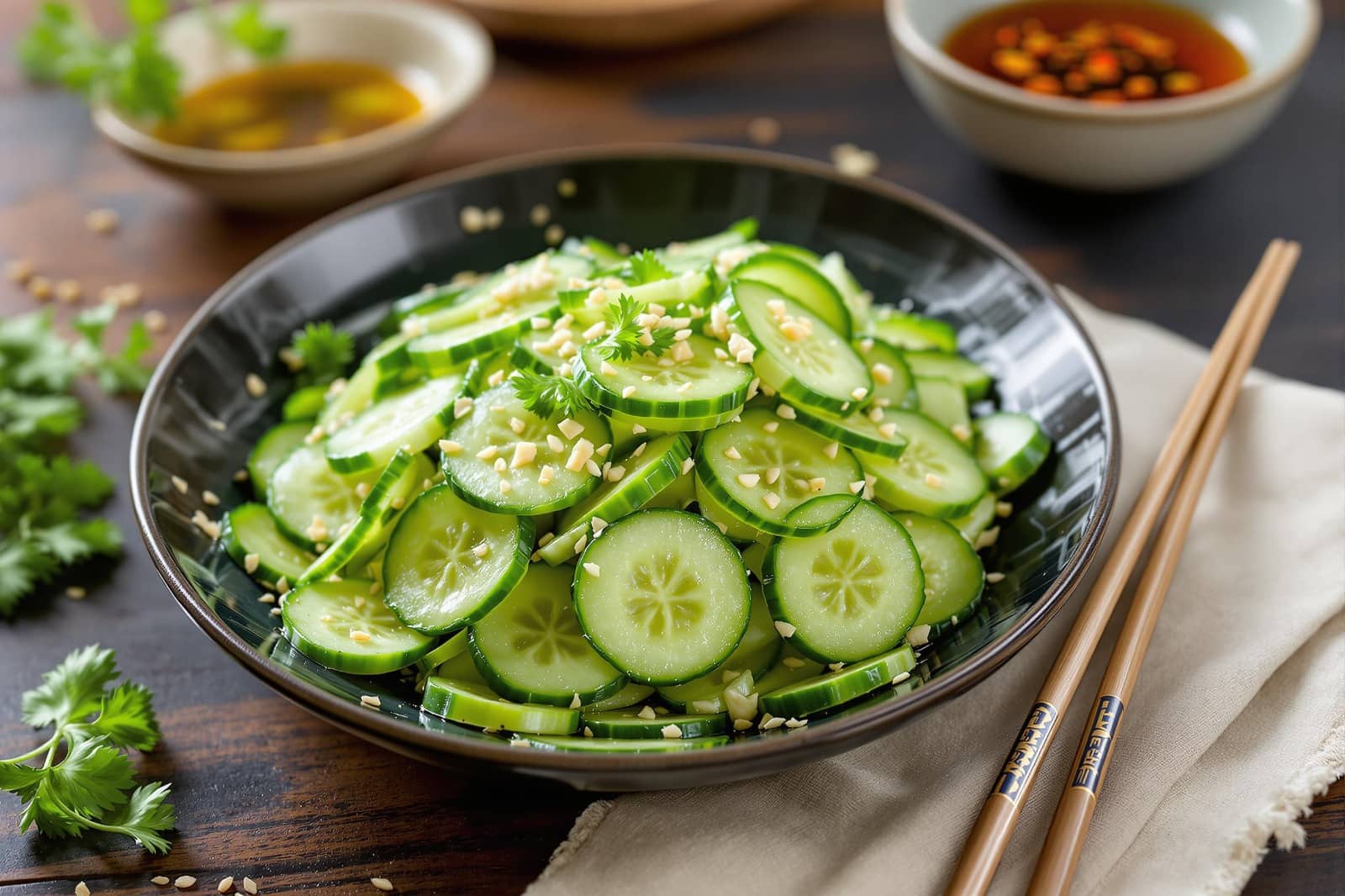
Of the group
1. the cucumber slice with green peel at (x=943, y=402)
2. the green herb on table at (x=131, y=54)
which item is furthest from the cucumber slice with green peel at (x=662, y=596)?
the green herb on table at (x=131, y=54)

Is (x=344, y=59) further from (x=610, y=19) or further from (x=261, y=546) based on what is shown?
(x=261, y=546)

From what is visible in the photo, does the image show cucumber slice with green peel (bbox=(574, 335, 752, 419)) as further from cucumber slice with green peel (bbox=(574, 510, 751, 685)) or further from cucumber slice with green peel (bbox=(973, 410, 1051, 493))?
cucumber slice with green peel (bbox=(973, 410, 1051, 493))

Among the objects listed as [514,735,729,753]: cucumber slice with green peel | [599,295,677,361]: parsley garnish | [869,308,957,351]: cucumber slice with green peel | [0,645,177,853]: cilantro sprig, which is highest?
[599,295,677,361]: parsley garnish

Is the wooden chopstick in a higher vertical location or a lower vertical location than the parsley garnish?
lower

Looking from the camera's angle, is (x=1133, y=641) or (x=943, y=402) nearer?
(x=1133, y=641)

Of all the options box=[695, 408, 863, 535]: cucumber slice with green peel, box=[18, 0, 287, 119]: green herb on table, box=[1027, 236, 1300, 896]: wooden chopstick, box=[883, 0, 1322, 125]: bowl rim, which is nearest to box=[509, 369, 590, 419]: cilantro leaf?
box=[695, 408, 863, 535]: cucumber slice with green peel

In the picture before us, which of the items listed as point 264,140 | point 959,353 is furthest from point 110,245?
point 959,353

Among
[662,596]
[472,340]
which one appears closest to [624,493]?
[662,596]
